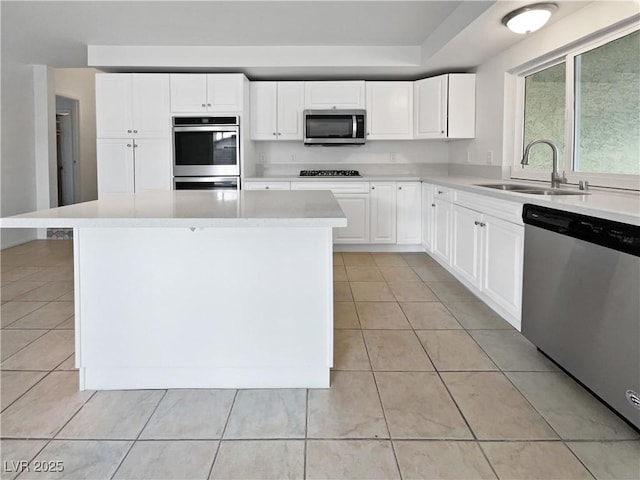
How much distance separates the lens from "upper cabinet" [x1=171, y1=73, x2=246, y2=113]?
16.9 feet

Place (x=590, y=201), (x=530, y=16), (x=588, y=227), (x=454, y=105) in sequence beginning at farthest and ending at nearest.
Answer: (x=454, y=105) < (x=530, y=16) < (x=590, y=201) < (x=588, y=227)

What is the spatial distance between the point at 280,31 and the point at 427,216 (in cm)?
228

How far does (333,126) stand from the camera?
549 centimetres

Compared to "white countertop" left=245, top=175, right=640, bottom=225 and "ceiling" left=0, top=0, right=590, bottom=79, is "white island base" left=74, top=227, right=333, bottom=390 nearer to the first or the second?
"white countertop" left=245, top=175, right=640, bottom=225

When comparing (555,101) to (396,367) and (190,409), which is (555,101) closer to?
(396,367)

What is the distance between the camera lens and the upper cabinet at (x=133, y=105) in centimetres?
516

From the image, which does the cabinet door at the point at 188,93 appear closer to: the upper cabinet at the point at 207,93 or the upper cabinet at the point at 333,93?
the upper cabinet at the point at 207,93

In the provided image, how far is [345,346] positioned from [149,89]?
3.76 metres

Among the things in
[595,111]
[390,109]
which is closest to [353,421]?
[595,111]

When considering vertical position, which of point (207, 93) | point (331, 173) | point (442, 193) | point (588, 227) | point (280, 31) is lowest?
point (588, 227)

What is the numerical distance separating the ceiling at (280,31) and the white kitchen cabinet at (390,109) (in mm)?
149

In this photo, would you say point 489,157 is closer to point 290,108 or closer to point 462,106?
point 462,106

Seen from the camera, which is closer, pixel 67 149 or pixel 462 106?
pixel 462 106

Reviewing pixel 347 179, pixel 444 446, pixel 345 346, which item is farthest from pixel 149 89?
pixel 444 446
